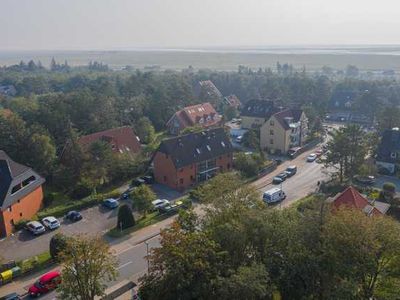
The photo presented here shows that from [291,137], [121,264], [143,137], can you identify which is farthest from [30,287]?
[291,137]

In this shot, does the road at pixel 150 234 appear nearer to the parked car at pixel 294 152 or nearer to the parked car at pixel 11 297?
the parked car at pixel 11 297

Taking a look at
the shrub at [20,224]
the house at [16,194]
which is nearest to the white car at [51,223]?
the shrub at [20,224]

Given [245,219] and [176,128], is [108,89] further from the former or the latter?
[245,219]

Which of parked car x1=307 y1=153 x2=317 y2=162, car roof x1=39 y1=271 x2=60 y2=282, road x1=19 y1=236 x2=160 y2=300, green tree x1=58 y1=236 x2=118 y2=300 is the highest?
green tree x1=58 y1=236 x2=118 y2=300

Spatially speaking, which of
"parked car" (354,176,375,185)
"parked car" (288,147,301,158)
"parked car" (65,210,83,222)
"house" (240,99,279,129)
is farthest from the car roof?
"house" (240,99,279,129)

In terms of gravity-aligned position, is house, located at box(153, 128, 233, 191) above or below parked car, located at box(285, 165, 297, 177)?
above

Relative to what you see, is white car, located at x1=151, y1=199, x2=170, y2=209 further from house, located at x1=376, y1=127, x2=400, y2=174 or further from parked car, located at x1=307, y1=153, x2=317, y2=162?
house, located at x1=376, y1=127, x2=400, y2=174

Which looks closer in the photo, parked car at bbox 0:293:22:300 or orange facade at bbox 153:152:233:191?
parked car at bbox 0:293:22:300
